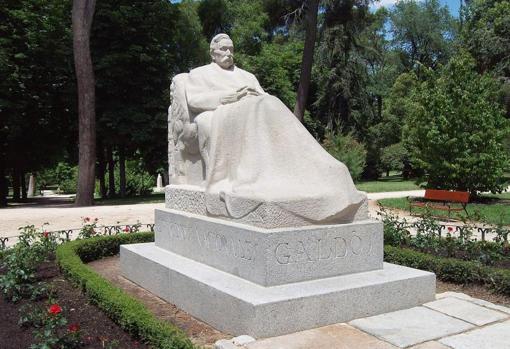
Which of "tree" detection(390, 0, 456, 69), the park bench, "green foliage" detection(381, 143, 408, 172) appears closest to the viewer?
the park bench

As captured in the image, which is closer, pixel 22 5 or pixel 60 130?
pixel 22 5

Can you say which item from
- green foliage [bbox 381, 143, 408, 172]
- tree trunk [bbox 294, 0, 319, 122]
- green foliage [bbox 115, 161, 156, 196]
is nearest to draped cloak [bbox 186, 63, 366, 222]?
tree trunk [bbox 294, 0, 319, 122]

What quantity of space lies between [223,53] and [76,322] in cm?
367

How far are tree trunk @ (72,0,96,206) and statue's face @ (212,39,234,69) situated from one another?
38.1 ft

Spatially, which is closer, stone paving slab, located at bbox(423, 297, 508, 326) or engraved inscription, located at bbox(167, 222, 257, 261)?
stone paving slab, located at bbox(423, 297, 508, 326)

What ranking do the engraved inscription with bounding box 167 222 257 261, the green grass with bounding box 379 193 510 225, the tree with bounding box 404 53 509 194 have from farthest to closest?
the tree with bounding box 404 53 509 194 < the green grass with bounding box 379 193 510 225 < the engraved inscription with bounding box 167 222 257 261

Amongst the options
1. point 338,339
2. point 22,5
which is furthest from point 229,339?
point 22,5

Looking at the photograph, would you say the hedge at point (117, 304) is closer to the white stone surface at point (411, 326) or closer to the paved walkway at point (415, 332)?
the paved walkway at point (415, 332)

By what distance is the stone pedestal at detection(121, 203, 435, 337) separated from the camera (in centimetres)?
409

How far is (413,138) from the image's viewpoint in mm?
18125

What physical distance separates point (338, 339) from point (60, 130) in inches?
817

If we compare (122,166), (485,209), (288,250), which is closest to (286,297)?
(288,250)

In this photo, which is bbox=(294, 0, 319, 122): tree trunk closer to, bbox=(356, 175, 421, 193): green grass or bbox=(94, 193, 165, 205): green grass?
bbox=(356, 175, 421, 193): green grass

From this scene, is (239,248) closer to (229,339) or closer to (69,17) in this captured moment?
(229,339)
